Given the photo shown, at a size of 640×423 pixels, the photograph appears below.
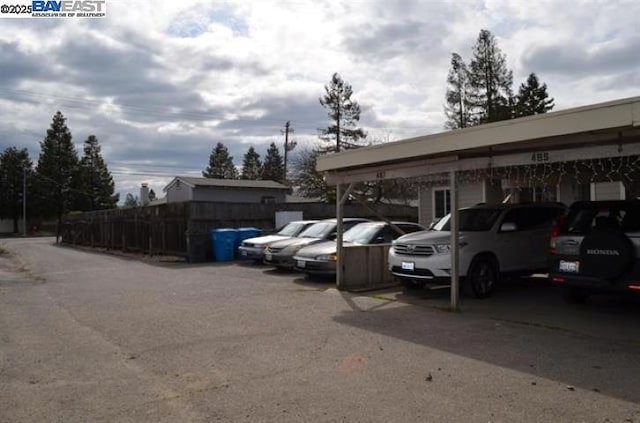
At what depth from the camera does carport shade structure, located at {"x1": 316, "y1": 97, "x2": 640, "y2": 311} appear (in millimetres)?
6828

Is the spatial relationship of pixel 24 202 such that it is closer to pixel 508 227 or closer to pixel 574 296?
pixel 508 227

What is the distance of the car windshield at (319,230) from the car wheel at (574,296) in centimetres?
727

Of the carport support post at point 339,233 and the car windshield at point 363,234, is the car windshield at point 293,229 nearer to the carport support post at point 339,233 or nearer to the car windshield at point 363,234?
the car windshield at point 363,234

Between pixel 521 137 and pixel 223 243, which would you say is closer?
pixel 521 137

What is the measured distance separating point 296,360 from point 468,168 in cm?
458

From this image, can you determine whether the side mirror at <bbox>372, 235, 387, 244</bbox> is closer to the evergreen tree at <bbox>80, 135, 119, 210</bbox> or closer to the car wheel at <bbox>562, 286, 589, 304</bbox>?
the car wheel at <bbox>562, 286, 589, 304</bbox>

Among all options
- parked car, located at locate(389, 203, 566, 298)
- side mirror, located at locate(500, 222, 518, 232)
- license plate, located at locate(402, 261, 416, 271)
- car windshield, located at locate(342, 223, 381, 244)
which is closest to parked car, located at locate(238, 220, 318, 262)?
car windshield, located at locate(342, 223, 381, 244)

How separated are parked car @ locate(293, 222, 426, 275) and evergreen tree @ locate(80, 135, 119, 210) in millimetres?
66083

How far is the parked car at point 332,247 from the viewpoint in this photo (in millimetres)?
13000

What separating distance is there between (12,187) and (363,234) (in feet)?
230

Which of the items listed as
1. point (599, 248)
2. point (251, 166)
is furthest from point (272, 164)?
point (599, 248)

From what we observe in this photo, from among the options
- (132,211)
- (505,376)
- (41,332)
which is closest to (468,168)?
(505,376)

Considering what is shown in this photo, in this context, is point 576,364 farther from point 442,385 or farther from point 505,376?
point 442,385

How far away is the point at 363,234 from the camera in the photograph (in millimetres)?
13602
